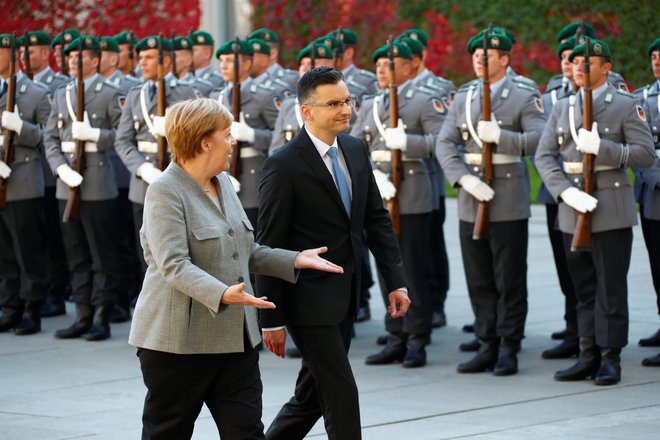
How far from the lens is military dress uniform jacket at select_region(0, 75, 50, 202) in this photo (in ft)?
34.5

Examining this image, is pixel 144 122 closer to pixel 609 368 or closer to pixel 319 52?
pixel 319 52

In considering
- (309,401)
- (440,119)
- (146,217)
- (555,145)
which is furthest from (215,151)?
(440,119)

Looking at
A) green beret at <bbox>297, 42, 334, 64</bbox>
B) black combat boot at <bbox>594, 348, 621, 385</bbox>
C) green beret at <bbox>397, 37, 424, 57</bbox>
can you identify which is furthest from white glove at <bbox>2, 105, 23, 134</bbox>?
black combat boot at <bbox>594, 348, 621, 385</bbox>

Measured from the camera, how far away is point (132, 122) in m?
10.3

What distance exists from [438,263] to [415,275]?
1671mm

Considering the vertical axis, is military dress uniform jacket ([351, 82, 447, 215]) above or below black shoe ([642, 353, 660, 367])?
above

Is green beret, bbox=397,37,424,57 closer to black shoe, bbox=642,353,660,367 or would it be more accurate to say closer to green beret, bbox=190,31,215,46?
green beret, bbox=190,31,215,46

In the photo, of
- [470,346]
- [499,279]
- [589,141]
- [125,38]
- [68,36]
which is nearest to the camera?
[589,141]

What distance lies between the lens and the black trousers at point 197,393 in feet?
16.9

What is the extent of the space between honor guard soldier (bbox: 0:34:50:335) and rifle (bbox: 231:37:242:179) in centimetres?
160

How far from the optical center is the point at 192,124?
5105 millimetres

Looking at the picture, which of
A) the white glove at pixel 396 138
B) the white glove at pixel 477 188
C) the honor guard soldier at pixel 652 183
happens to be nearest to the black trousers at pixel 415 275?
the white glove at pixel 396 138

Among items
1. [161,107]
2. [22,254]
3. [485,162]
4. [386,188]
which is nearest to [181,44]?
[161,107]

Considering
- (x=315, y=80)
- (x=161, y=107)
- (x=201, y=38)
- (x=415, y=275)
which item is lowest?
(x=415, y=275)
